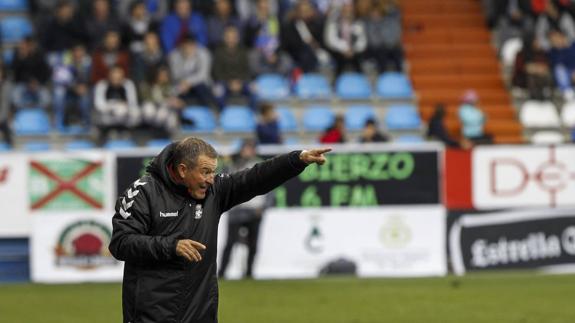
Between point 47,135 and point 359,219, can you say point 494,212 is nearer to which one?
point 359,219

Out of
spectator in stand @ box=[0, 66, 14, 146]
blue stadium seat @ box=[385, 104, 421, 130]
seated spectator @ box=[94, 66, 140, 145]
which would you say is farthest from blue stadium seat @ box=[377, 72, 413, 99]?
spectator in stand @ box=[0, 66, 14, 146]

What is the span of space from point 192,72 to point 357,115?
3.04 m

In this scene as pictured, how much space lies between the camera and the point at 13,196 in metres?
17.1

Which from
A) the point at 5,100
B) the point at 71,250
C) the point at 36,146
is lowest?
the point at 71,250

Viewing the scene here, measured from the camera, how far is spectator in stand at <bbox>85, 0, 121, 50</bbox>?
2177cm

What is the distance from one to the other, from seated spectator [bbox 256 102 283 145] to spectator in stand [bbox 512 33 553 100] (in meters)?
6.02

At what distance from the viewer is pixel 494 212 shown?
57.3 ft

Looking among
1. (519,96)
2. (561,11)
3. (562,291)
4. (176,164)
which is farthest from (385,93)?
(176,164)

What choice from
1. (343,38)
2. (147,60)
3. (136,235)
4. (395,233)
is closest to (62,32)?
(147,60)

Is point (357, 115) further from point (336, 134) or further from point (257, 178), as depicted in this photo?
point (257, 178)

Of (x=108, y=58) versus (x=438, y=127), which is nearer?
(x=438, y=127)

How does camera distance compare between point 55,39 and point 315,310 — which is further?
point 55,39

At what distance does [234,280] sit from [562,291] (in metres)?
4.58

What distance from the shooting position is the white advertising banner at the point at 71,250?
17.0 metres
